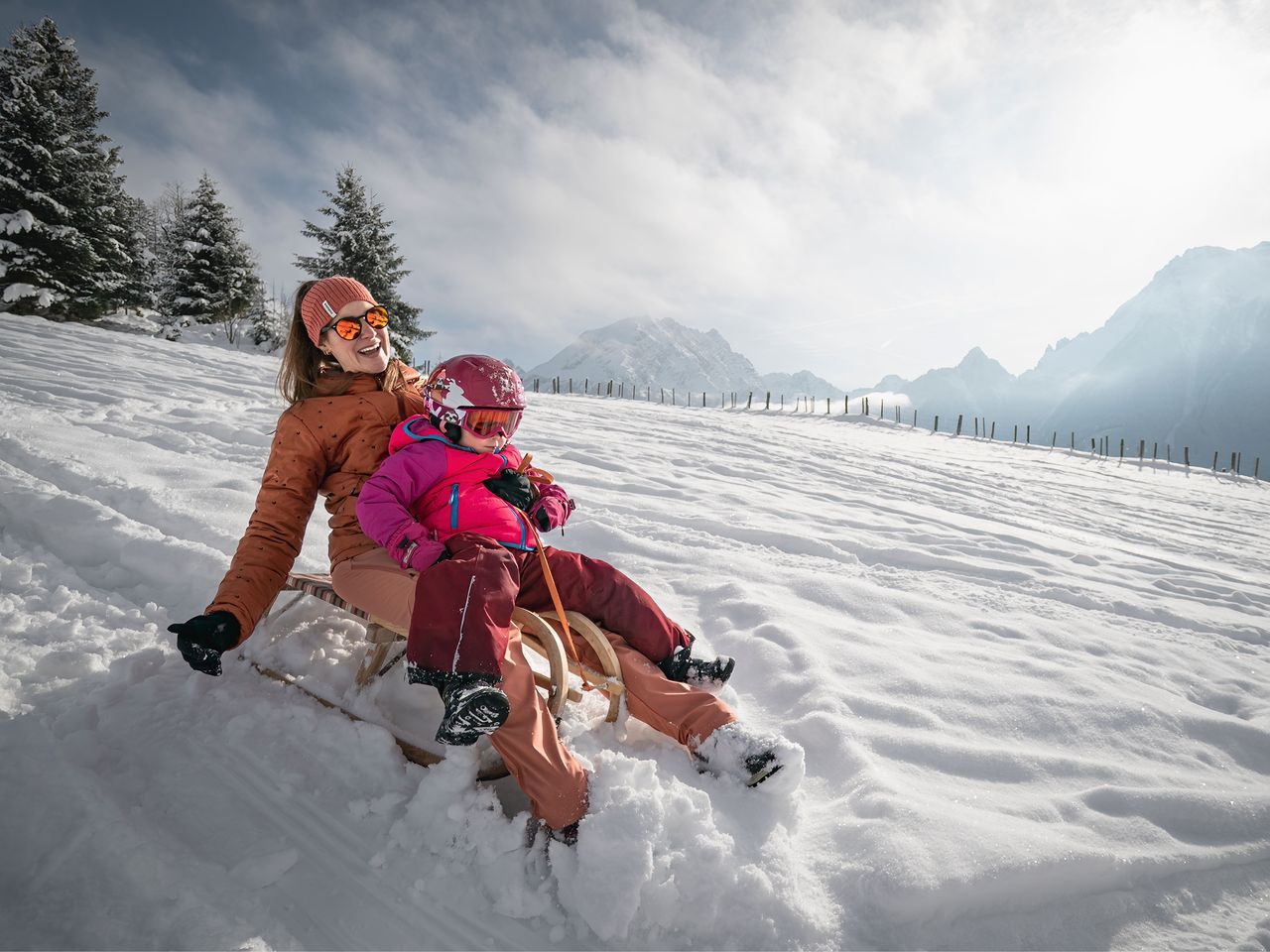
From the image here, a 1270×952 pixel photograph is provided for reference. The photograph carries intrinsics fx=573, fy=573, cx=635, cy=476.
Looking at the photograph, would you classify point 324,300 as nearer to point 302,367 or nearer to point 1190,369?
point 302,367

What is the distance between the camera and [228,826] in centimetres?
161

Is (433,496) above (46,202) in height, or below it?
below

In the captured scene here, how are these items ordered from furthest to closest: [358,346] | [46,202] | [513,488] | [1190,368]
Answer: [1190,368] < [46,202] < [358,346] < [513,488]

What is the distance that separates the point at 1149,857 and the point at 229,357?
54.1 feet

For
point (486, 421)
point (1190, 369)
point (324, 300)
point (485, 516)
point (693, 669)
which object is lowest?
point (693, 669)

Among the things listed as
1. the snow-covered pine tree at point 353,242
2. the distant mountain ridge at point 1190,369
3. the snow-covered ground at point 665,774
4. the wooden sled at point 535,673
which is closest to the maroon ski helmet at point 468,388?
the wooden sled at point 535,673

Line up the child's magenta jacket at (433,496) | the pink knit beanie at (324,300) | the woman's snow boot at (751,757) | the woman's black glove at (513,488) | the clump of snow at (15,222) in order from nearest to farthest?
the woman's snow boot at (751,757)
the child's magenta jacket at (433,496)
the woman's black glove at (513,488)
the pink knit beanie at (324,300)
the clump of snow at (15,222)

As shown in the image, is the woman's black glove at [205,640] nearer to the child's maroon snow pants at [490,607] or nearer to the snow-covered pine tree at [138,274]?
the child's maroon snow pants at [490,607]

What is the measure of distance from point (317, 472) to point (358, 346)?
57cm

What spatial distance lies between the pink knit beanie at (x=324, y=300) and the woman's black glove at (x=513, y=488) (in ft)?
3.09

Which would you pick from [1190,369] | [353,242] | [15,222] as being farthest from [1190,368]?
[15,222]

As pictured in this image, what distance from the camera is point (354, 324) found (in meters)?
2.42

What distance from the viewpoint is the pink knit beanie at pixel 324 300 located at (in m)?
2.40

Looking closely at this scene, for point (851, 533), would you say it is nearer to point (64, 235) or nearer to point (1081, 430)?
point (64, 235)
